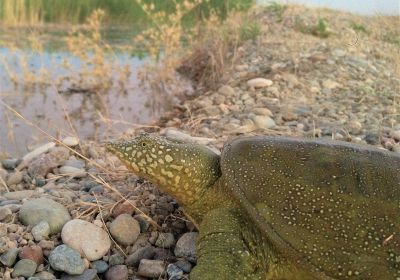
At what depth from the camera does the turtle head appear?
2195 millimetres

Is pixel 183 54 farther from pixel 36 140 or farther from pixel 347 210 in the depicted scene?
pixel 347 210

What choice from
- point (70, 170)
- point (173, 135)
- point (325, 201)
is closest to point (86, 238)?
point (325, 201)

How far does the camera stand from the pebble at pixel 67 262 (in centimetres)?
214

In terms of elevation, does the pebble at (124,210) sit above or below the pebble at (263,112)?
above

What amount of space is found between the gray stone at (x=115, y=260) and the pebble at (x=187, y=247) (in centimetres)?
26

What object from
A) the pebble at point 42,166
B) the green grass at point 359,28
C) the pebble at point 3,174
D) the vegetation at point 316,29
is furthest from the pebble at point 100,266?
the green grass at point 359,28

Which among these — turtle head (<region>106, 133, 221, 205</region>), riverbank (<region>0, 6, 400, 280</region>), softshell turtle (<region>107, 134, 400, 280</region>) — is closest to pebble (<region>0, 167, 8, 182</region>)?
riverbank (<region>0, 6, 400, 280</region>)

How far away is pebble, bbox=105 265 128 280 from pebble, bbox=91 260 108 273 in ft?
0.08

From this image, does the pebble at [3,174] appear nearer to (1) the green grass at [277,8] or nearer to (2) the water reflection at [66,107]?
(2) the water reflection at [66,107]

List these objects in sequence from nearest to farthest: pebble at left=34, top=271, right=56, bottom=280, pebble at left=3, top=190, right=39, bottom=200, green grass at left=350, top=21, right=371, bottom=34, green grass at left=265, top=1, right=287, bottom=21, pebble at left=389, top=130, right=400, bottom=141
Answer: pebble at left=34, top=271, right=56, bottom=280, pebble at left=3, top=190, right=39, bottom=200, pebble at left=389, top=130, right=400, bottom=141, green grass at left=350, top=21, right=371, bottom=34, green grass at left=265, top=1, right=287, bottom=21

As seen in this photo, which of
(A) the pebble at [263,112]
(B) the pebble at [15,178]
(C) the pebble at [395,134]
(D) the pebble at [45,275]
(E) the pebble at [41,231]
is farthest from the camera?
(A) the pebble at [263,112]

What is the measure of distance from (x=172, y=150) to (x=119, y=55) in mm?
7961

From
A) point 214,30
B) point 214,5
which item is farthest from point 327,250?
point 214,5

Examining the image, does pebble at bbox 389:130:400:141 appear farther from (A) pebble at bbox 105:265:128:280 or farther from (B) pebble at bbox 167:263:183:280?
(A) pebble at bbox 105:265:128:280
